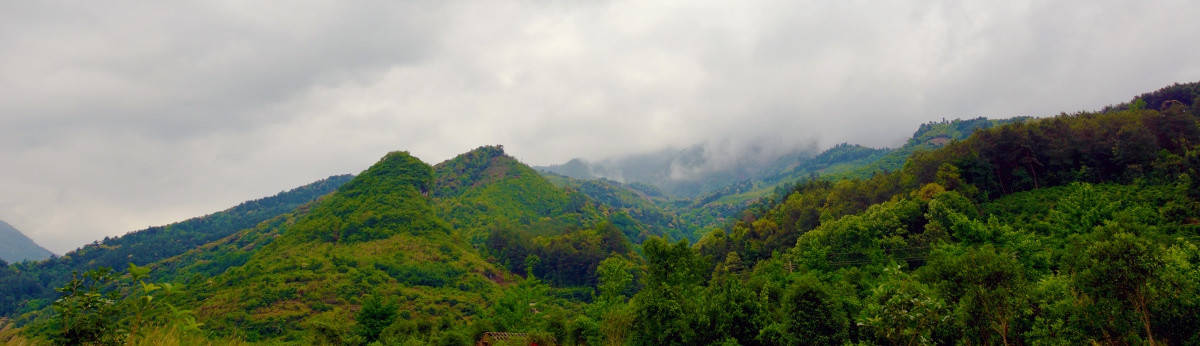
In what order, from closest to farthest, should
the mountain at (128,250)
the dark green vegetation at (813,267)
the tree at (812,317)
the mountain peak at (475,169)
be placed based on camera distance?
the dark green vegetation at (813,267), the tree at (812,317), the mountain at (128,250), the mountain peak at (475,169)

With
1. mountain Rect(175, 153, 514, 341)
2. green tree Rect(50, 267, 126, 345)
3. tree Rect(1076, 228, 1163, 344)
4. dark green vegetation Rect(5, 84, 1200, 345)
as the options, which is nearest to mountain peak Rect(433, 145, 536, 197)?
dark green vegetation Rect(5, 84, 1200, 345)

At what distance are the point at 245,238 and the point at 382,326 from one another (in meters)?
89.2

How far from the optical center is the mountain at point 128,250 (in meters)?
107

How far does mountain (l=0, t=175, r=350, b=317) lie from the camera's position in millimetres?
107438

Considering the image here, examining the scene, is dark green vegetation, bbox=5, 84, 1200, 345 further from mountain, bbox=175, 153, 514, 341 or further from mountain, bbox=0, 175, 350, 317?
mountain, bbox=0, 175, 350, 317

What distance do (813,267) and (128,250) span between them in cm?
15371

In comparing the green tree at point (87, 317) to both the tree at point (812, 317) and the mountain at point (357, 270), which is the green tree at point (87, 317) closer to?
the tree at point (812, 317)

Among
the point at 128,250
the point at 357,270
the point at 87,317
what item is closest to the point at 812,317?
the point at 87,317

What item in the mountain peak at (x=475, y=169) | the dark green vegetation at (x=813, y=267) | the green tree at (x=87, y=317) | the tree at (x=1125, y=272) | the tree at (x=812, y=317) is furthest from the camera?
the mountain peak at (x=475, y=169)

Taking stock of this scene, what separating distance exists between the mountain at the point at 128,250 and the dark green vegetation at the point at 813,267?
28.5ft

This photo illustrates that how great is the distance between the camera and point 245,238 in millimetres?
114938

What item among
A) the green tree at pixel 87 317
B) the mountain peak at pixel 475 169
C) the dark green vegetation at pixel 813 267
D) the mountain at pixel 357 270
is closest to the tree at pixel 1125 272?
the dark green vegetation at pixel 813 267

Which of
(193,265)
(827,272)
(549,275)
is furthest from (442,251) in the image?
(827,272)

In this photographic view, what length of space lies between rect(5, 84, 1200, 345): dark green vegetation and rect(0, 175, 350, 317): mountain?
8.69m
